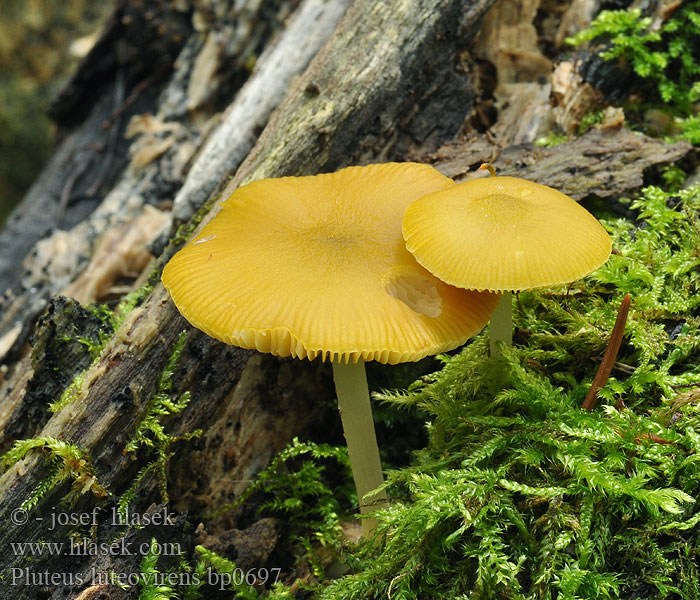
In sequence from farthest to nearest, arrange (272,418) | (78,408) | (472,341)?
1. (272,418)
2. (472,341)
3. (78,408)

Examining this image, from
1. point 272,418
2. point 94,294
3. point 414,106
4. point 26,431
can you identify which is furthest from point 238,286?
point 94,294

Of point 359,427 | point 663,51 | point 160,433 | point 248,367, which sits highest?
point 160,433

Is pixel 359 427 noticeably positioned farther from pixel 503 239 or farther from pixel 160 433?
pixel 503 239

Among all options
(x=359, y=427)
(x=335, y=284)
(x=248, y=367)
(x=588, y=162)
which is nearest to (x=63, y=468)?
(x=248, y=367)

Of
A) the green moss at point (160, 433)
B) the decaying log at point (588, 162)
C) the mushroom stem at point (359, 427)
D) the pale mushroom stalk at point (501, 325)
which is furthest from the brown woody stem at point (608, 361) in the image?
the green moss at point (160, 433)

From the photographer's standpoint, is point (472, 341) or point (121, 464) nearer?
point (121, 464)

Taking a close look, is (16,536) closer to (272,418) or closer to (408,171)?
(272,418)
